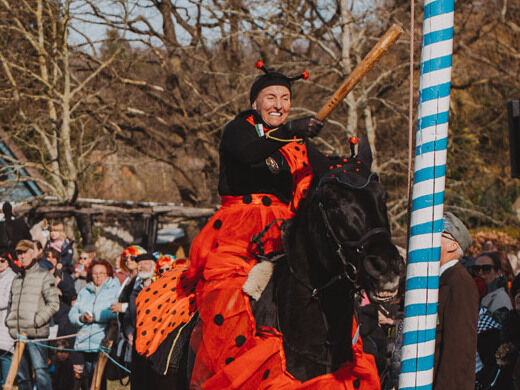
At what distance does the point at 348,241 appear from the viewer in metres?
3.18

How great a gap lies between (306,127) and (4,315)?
6.21m

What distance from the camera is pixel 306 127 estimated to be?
135 inches

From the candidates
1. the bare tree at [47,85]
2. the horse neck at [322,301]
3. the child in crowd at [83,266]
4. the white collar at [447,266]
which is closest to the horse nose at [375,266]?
the horse neck at [322,301]

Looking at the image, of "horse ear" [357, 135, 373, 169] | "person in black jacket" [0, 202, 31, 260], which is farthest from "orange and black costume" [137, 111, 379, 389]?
"person in black jacket" [0, 202, 31, 260]

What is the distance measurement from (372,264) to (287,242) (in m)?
0.75

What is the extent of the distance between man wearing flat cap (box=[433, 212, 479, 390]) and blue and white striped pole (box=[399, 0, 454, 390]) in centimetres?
73

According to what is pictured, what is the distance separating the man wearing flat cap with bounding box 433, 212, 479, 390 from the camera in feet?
12.9

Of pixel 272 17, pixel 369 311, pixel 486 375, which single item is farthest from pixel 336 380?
pixel 272 17

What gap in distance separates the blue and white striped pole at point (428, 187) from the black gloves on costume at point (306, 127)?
535 millimetres

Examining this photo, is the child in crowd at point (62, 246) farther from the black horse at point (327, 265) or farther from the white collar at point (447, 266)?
the black horse at point (327, 265)

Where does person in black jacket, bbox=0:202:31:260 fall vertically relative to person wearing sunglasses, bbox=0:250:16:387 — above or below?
above

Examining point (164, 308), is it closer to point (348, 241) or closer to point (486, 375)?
point (348, 241)

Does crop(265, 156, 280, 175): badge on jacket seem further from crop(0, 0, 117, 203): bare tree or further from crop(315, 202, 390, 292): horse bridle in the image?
crop(0, 0, 117, 203): bare tree

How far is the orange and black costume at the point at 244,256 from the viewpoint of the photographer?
353 centimetres
